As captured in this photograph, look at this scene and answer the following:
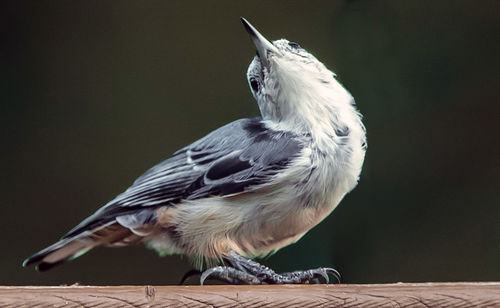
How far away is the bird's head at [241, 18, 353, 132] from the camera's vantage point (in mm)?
1303

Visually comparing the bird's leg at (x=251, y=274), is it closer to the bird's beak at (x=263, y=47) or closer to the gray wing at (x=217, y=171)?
the gray wing at (x=217, y=171)

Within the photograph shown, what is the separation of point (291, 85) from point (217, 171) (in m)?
0.21

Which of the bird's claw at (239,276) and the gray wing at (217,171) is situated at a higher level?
the gray wing at (217,171)

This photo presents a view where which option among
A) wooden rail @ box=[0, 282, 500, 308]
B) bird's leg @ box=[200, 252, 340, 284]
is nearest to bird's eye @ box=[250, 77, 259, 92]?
bird's leg @ box=[200, 252, 340, 284]

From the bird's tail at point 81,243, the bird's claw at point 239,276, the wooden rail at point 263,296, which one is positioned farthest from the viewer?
the bird's tail at point 81,243

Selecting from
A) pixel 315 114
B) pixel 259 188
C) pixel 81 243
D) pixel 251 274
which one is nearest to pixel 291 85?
pixel 315 114

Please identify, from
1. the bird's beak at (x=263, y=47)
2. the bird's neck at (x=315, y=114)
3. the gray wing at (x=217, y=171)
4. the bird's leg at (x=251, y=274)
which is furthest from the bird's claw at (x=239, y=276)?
the bird's beak at (x=263, y=47)

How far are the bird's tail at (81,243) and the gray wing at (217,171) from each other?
0.05 ft

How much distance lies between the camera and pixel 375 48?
→ 1.93m

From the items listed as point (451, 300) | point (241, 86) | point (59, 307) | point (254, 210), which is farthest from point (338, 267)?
point (59, 307)

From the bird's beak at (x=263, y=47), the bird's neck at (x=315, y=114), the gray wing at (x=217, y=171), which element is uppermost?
the bird's beak at (x=263, y=47)

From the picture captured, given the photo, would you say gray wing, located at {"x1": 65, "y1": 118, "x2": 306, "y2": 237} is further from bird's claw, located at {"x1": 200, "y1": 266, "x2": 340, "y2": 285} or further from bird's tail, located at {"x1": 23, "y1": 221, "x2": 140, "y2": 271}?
bird's claw, located at {"x1": 200, "y1": 266, "x2": 340, "y2": 285}

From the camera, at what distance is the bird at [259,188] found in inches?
49.6

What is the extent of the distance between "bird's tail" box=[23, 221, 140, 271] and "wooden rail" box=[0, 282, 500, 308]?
34 cm
